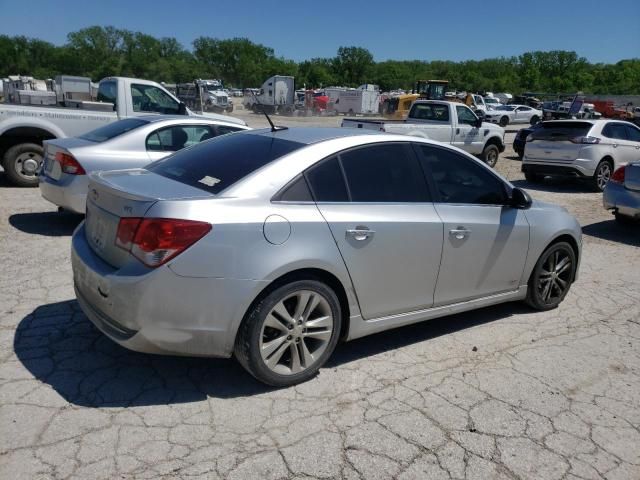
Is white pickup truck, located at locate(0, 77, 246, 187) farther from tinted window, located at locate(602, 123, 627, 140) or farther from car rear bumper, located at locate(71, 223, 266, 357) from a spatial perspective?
tinted window, located at locate(602, 123, 627, 140)

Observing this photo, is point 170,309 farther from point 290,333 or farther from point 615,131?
point 615,131

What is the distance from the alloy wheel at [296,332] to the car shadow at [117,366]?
0.23 metres

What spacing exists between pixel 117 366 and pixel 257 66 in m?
143

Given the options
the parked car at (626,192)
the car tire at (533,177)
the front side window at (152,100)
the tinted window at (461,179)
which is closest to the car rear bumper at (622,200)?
the parked car at (626,192)

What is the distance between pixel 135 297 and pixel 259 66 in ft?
473

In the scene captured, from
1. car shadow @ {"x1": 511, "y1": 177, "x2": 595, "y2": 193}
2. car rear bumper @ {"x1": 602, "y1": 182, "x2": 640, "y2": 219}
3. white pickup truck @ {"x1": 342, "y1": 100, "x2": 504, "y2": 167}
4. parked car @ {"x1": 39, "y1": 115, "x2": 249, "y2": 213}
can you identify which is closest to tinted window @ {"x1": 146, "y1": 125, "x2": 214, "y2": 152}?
parked car @ {"x1": 39, "y1": 115, "x2": 249, "y2": 213}

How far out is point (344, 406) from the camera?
3.22 metres

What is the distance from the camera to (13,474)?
2.48 meters

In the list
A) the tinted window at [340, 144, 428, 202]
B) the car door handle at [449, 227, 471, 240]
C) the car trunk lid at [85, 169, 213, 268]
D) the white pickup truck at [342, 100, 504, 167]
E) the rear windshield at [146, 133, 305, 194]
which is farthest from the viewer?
the white pickup truck at [342, 100, 504, 167]

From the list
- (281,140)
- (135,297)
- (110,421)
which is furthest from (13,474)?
(281,140)

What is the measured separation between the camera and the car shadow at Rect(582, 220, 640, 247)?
8141 mm

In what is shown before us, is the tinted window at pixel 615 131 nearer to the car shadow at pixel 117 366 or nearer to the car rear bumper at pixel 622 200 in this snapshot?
the car rear bumper at pixel 622 200

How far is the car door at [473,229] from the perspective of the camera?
157 inches

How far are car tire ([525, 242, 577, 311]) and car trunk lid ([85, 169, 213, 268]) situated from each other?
3.11 metres
